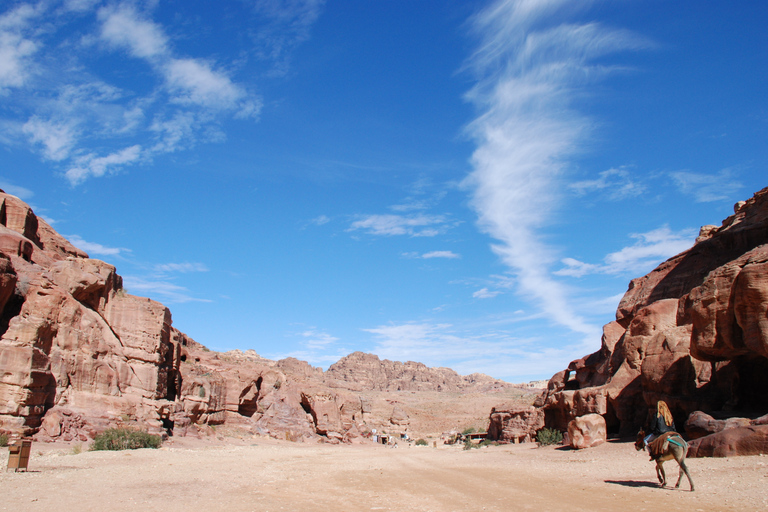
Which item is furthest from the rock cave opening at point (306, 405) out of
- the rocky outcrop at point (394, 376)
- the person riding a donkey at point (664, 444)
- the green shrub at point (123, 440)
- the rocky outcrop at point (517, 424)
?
the rocky outcrop at point (394, 376)

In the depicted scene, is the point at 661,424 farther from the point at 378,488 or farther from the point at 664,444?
the point at 378,488

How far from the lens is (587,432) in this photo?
64.4ft

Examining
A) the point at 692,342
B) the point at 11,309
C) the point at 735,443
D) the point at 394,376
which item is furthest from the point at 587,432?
the point at 394,376

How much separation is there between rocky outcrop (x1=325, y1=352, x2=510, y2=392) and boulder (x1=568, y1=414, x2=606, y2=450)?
102m

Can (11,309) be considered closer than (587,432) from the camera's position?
No

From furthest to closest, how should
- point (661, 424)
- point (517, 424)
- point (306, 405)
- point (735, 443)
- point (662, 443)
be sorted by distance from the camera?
point (306, 405) → point (517, 424) → point (735, 443) → point (661, 424) → point (662, 443)

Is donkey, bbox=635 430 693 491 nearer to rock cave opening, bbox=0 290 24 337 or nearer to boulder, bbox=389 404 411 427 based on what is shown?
rock cave opening, bbox=0 290 24 337

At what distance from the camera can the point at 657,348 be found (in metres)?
20.5

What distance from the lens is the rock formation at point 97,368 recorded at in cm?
1969

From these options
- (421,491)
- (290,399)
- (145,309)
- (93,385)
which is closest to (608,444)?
(421,491)

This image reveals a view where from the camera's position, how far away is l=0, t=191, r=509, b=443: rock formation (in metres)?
19.7

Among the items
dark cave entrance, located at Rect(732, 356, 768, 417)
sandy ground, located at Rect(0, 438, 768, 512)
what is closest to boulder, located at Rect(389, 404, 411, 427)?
sandy ground, located at Rect(0, 438, 768, 512)

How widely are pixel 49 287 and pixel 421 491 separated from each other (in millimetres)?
21058

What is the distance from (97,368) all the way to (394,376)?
124 metres
